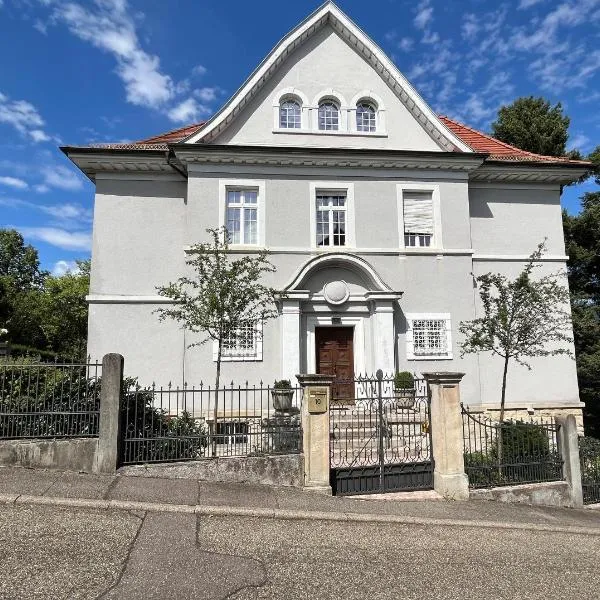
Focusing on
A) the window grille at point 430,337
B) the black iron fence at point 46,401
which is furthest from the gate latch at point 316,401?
the window grille at point 430,337

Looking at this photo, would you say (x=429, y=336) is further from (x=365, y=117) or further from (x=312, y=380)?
(x=312, y=380)

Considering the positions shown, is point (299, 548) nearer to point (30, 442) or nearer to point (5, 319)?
point (30, 442)

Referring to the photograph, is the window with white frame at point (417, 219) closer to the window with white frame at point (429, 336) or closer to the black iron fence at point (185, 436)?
the window with white frame at point (429, 336)

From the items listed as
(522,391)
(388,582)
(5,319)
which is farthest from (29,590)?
(5,319)

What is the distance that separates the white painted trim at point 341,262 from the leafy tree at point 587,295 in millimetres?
11180

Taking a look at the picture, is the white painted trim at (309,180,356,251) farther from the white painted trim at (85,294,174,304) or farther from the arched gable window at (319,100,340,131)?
the white painted trim at (85,294,174,304)

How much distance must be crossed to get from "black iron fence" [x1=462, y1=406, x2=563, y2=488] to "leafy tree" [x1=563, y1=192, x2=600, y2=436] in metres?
12.4

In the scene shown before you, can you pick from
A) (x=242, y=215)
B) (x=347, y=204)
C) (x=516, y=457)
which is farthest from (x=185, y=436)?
(x=347, y=204)

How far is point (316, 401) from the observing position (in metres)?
8.10

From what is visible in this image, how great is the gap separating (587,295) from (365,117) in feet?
43.9

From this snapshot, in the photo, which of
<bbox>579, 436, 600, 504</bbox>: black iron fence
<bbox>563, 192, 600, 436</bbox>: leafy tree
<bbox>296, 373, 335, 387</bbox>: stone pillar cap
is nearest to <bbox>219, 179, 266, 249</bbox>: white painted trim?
<bbox>296, 373, 335, 387</bbox>: stone pillar cap

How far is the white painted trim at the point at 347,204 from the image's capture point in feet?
48.9

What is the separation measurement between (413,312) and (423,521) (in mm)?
8406

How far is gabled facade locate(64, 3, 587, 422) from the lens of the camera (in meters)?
14.4
